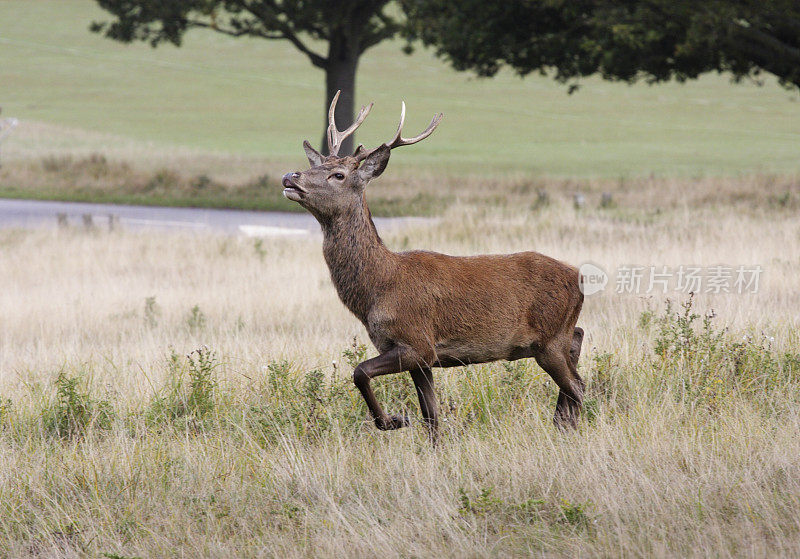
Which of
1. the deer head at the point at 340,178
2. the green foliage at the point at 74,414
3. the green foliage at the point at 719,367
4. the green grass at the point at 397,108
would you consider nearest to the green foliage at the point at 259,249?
the green foliage at the point at 74,414

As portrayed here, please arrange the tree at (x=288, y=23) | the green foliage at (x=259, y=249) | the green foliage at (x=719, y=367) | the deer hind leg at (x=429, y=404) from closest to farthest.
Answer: the deer hind leg at (x=429, y=404) → the green foliage at (x=719, y=367) → the green foliage at (x=259, y=249) → the tree at (x=288, y=23)

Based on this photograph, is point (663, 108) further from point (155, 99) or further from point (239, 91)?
point (155, 99)

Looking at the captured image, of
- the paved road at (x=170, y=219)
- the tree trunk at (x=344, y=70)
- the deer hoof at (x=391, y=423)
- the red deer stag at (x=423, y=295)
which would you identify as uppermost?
the tree trunk at (x=344, y=70)

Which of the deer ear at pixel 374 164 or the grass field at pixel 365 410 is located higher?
the deer ear at pixel 374 164

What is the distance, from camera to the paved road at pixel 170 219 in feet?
58.1

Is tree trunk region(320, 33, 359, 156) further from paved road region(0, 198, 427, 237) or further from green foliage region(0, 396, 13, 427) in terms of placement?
green foliage region(0, 396, 13, 427)

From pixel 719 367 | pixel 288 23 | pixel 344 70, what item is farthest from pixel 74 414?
pixel 344 70

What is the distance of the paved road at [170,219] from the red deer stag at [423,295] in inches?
443

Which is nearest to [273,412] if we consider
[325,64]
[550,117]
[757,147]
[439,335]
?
[439,335]

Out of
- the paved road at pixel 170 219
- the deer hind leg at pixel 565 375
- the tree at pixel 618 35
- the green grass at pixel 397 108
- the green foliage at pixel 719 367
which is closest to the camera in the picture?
the deer hind leg at pixel 565 375

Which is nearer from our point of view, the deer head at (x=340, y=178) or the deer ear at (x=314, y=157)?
the deer head at (x=340, y=178)

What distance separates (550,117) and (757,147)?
18.0m

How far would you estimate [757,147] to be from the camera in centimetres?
4622

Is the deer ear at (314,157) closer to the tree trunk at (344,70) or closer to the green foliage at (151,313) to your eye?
the green foliage at (151,313)
